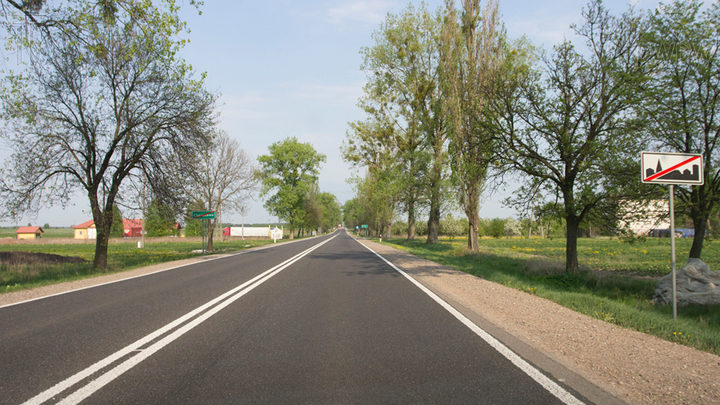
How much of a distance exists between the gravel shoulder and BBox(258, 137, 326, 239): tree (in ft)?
171

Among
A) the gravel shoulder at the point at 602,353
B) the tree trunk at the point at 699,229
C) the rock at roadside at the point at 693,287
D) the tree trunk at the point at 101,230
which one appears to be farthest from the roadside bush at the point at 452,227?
the gravel shoulder at the point at 602,353

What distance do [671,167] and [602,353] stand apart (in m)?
4.49

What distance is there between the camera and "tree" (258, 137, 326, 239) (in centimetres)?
6016

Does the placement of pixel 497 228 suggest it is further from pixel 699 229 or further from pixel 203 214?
pixel 699 229

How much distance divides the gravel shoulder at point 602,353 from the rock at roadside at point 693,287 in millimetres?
3672

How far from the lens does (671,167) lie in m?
7.30

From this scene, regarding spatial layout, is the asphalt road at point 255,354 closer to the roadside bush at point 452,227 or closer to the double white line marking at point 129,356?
the double white line marking at point 129,356

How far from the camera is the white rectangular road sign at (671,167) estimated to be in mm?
7273

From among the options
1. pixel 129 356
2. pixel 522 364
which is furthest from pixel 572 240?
pixel 129 356

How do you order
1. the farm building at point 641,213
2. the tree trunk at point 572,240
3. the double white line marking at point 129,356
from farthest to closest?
1. the tree trunk at point 572,240
2. the farm building at point 641,213
3. the double white line marking at point 129,356

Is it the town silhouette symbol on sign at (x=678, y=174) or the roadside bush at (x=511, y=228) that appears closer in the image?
the town silhouette symbol on sign at (x=678, y=174)

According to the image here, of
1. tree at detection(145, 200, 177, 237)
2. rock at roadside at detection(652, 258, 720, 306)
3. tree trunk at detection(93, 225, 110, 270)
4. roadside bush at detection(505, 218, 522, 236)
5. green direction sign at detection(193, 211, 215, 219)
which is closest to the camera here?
rock at roadside at detection(652, 258, 720, 306)

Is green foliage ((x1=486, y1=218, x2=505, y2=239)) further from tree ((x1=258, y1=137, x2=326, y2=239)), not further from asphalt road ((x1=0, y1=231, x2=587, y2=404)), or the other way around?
asphalt road ((x1=0, y1=231, x2=587, y2=404))

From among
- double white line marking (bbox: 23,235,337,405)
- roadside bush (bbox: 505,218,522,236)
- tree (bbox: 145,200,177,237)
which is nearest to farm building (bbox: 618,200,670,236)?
double white line marking (bbox: 23,235,337,405)
